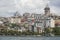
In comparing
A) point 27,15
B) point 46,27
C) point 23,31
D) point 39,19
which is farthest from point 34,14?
point 23,31

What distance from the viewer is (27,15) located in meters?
81.4

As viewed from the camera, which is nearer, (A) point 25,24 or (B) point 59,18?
(A) point 25,24

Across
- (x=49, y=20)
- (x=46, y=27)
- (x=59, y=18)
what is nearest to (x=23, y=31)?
(x=46, y=27)

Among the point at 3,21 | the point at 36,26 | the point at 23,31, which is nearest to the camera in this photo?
the point at 23,31

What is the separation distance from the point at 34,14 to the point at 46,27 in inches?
574

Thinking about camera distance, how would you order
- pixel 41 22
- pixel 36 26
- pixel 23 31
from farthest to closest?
pixel 41 22 < pixel 36 26 < pixel 23 31

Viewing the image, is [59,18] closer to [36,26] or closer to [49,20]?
[49,20]

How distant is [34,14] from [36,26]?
687 inches

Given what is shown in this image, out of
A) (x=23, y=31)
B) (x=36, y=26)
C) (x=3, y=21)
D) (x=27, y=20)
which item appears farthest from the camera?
(x=3, y=21)

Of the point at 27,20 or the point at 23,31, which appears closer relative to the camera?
the point at 23,31

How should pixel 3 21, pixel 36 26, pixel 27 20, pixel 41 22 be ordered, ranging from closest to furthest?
pixel 36 26
pixel 41 22
pixel 27 20
pixel 3 21

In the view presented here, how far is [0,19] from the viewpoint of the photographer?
8388 centimetres

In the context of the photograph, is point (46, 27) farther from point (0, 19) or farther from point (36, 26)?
point (0, 19)

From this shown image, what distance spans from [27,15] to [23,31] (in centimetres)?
2150
